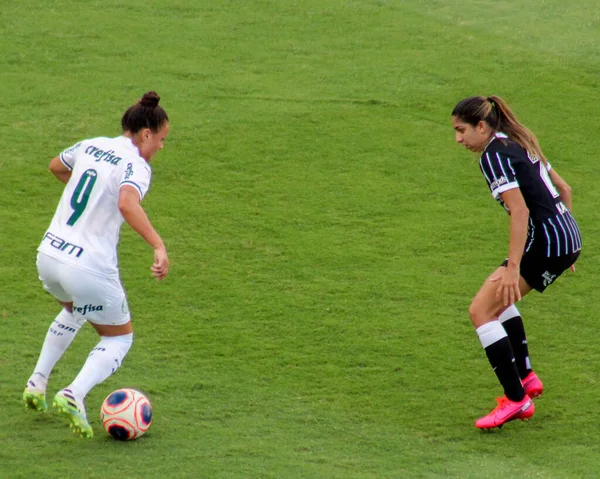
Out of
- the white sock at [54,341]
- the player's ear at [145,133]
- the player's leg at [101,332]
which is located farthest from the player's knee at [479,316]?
the white sock at [54,341]

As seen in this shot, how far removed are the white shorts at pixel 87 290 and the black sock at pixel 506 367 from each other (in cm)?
200

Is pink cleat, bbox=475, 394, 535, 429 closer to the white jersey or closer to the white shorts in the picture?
the white shorts

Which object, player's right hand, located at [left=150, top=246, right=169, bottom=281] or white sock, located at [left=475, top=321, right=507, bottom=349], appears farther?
white sock, located at [left=475, top=321, right=507, bottom=349]

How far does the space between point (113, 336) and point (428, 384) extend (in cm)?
195

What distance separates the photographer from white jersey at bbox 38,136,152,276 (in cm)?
483

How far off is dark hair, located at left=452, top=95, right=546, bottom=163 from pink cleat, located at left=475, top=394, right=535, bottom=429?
135 cm

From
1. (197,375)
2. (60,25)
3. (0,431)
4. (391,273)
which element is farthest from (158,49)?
(0,431)

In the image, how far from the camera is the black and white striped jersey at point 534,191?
201 inches

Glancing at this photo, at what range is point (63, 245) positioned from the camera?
16.0 ft

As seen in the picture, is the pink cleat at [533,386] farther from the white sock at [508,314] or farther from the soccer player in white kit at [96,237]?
the soccer player in white kit at [96,237]

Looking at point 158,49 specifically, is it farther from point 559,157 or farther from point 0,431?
point 0,431

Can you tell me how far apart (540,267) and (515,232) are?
45cm

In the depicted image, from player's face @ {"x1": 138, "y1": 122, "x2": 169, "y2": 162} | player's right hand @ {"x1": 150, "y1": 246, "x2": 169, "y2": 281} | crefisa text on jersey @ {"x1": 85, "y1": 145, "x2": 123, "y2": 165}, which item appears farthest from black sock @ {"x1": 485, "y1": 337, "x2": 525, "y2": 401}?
crefisa text on jersey @ {"x1": 85, "y1": 145, "x2": 123, "y2": 165}

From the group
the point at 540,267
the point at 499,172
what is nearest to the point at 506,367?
the point at 540,267
